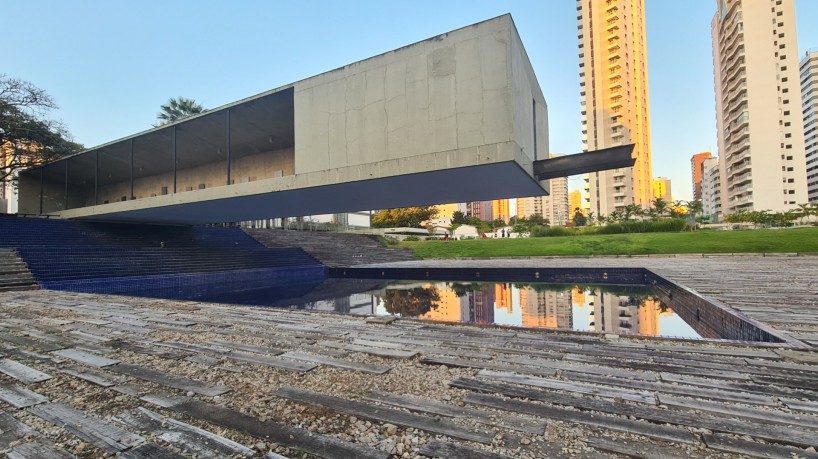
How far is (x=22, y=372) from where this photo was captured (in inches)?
135

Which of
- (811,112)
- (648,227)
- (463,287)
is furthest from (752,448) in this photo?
(811,112)

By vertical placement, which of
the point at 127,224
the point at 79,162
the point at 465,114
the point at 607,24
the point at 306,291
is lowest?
the point at 306,291

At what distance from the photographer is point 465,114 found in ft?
27.9

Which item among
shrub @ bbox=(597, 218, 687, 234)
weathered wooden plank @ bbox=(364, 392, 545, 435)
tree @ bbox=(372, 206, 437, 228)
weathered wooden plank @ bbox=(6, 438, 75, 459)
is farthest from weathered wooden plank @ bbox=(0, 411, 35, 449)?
tree @ bbox=(372, 206, 437, 228)

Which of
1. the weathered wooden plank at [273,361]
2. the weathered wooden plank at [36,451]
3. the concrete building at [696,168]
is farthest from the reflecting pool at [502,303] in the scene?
the concrete building at [696,168]

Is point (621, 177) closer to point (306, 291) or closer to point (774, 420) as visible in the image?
point (306, 291)

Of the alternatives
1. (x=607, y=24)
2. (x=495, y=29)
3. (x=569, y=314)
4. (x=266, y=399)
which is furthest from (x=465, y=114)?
(x=607, y=24)

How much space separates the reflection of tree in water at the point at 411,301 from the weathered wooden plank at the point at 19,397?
7.17 meters

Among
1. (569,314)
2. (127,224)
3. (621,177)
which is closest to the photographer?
(569,314)

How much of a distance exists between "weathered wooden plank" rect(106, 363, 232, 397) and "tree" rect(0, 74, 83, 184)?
85.1ft

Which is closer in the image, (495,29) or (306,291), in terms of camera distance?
(495,29)

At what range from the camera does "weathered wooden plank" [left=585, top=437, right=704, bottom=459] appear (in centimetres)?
189

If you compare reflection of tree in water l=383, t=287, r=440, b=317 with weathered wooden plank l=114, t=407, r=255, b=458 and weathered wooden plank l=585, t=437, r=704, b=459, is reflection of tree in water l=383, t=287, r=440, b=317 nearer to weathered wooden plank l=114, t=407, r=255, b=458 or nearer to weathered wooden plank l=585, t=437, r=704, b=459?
weathered wooden plank l=114, t=407, r=255, b=458

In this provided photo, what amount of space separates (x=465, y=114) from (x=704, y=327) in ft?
21.3
